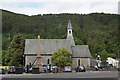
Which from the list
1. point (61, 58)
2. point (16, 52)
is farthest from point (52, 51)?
point (16, 52)

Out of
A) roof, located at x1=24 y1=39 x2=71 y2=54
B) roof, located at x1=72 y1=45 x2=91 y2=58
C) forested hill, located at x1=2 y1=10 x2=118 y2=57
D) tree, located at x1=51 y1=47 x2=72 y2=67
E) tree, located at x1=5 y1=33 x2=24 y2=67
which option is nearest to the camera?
tree, located at x1=51 y1=47 x2=72 y2=67

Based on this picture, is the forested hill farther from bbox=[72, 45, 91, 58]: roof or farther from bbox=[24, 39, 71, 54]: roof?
bbox=[72, 45, 91, 58]: roof

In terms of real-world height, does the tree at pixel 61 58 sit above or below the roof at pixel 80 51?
below

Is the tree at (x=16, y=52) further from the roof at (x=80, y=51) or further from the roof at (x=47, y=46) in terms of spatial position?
the roof at (x=80, y=51)

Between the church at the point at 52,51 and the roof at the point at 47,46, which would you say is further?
the roof at the point at 47,46

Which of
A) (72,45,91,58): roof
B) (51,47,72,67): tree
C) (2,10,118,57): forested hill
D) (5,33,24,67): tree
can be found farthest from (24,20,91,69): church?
(2,10,118,57): forested hill

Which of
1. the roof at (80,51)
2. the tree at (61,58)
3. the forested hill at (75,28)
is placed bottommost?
the tree at (61,58)

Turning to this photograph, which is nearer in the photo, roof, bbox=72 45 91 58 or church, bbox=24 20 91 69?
church, bbox=24 20 91 69

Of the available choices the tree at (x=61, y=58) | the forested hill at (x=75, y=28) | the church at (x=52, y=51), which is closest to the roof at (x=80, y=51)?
the church at (x=52, y=51)

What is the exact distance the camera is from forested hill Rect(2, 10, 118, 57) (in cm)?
10900

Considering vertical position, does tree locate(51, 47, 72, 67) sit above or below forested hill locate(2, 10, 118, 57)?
below

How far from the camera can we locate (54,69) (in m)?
33.1

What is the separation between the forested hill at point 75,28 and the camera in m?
109

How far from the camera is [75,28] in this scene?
126m
